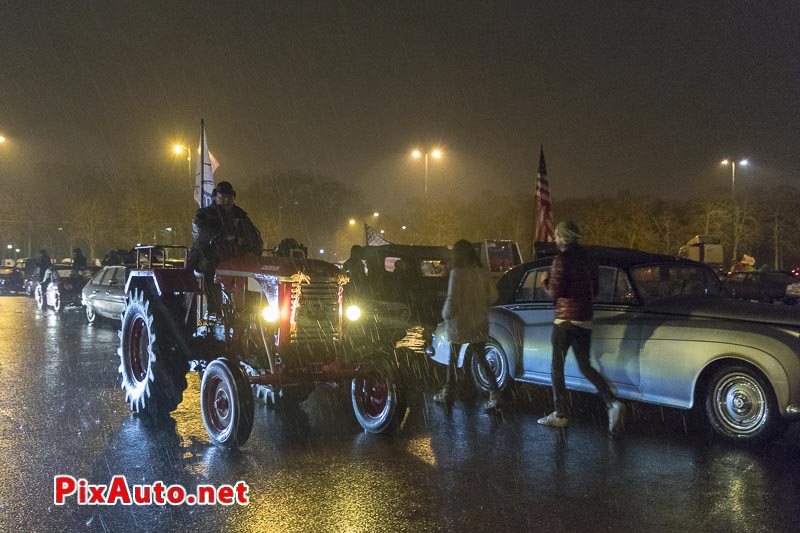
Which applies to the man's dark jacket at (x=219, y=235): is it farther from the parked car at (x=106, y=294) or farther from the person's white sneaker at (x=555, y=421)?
the parked car at (x=106, y=294)

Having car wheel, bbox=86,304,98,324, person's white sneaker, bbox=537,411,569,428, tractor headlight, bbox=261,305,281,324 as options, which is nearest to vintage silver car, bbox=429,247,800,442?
person's white sneaker, bbox=537,411,569,428

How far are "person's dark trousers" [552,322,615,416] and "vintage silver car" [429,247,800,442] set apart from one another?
1.04 feet

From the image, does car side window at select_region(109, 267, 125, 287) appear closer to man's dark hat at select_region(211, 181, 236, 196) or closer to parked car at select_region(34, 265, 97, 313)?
parked car at select_region(34, 265, 97, 313)

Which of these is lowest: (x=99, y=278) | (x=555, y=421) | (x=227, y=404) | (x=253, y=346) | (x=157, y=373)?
(x=555, y=421)

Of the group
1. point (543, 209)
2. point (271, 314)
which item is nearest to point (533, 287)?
point (271, 314)

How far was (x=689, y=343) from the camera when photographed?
19.9 ft

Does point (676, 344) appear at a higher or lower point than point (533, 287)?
lower

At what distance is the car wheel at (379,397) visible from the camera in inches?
236

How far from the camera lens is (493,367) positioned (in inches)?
317

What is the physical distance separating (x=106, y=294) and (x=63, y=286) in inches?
232

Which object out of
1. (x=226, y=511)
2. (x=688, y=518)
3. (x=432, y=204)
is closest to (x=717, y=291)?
(x=688, y=518)

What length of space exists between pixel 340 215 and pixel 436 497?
69375 millimetres

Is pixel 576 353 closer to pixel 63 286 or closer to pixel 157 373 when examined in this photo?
pixel 157 373

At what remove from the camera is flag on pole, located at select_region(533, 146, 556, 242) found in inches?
641
